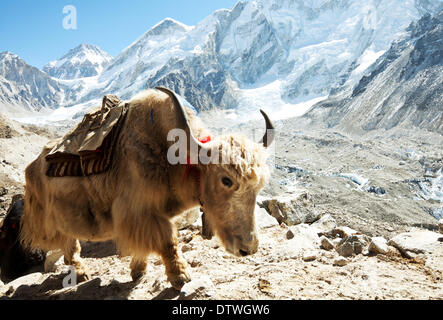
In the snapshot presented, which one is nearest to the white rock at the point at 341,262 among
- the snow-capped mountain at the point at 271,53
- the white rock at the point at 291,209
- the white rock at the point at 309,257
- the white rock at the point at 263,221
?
the white rock at the point at 309,257

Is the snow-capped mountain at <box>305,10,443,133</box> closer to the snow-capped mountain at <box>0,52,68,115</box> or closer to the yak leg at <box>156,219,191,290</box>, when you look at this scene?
the yak leg at <box>156,219,191,290</box>

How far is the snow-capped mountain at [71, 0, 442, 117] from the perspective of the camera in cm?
13450

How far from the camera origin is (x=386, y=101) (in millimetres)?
68375

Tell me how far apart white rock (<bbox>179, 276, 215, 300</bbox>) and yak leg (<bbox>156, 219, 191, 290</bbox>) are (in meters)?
0.12

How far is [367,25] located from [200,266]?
16806cm

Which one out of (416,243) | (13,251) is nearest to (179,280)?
(416,243)

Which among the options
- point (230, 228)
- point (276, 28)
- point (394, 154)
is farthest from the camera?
point (276, 28)

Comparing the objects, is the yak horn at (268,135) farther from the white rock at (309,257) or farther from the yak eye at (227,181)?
the white rock at (309,257)

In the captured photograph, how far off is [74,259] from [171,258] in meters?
1.78

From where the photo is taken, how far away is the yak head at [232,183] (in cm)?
240

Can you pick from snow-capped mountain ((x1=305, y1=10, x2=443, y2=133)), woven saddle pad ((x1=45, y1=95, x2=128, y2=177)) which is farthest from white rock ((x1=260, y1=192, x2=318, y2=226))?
snow-capped mountain ((x1=305, y1=10, x2=443, y2=133))

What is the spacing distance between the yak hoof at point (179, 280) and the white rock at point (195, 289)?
10cm
